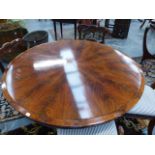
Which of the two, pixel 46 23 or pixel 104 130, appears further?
pixel 46 23

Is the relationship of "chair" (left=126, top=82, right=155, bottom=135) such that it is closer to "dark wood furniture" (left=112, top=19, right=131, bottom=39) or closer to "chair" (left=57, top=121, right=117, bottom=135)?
"chair" (left=57, top=121, right=117, bottom=135)

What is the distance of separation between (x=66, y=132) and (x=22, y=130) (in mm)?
759

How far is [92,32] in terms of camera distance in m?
1.99

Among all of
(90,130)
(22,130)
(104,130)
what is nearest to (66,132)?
(90,130)

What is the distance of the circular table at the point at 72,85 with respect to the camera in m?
1.02

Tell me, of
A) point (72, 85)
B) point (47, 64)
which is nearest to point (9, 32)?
point (47, 64)

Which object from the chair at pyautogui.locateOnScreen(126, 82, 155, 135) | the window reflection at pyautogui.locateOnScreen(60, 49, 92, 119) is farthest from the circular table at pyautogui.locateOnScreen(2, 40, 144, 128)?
the chair at pyautogui.locateOnScreen(126, 82, 155, 135)

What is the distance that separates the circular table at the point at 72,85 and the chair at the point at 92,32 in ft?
1.28

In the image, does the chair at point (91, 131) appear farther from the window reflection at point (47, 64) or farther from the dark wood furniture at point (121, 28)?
the dark wood furniture at point (121, 28)

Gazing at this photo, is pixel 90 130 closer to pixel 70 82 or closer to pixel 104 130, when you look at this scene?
pixel 104 130

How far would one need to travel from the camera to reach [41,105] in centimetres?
106

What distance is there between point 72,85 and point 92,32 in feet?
3.30

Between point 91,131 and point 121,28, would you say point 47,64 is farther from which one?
point 121,28

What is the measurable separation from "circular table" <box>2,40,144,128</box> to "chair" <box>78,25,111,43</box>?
391 millimetres
